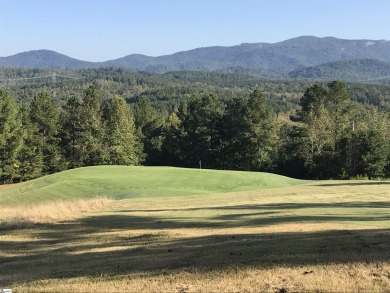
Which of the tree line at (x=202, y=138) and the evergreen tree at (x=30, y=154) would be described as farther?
the evergreen tree at (x=30, y=154)

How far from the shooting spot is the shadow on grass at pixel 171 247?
12.4m

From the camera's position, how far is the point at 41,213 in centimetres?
2505

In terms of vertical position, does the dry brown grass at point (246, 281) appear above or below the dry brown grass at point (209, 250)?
above

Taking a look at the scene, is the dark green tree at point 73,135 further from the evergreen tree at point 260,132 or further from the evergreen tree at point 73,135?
the evergreen tree at point 260,132

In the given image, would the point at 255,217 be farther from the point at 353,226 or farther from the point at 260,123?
the point at 260,123

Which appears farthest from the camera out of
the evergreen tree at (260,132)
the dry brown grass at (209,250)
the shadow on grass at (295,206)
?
the evergreen tree at (260,132)

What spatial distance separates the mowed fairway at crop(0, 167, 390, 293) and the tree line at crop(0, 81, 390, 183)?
1415 inches

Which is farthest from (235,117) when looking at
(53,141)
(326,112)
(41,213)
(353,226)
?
(353,226)

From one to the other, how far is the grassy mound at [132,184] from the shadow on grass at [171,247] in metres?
14.6

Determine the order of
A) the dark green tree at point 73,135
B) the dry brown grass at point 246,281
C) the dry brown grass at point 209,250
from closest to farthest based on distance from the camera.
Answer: the dry brown grass at point 246,281
the dry brown grass at point 209,250
the dark green tree at point 73,135

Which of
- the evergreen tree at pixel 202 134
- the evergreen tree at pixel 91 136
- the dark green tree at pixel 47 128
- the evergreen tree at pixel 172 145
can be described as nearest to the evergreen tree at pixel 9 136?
the dark green tree at pixel 47 128

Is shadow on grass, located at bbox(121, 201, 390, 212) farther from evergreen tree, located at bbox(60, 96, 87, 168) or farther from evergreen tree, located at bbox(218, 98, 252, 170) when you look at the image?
evergreen tree, located at bbox(60, 96, 87, 168)

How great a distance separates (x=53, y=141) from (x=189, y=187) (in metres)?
42.9

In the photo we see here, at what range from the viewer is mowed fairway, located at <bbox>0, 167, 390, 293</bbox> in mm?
10680
